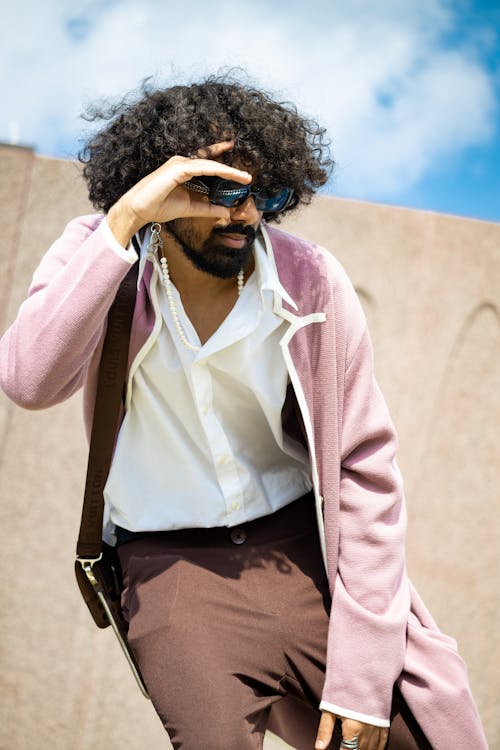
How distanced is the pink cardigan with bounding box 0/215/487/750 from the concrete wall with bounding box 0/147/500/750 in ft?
5.85

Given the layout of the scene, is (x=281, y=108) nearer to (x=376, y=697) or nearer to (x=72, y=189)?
(x=376, y=697)

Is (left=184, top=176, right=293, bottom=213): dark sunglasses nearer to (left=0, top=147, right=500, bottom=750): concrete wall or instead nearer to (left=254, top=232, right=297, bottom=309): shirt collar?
(left=254, top=232, right=297, bottom=309): shirt collar

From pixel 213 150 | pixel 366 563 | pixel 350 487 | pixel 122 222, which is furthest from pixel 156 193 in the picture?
pixel 366 563

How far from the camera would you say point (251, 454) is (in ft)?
6.44

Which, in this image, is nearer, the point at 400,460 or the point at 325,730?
the point at 325,730

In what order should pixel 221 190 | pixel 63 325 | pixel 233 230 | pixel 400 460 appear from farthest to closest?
pixel 400 460 < pixel 233 230 < pixel 221 190 < pixel 63 325

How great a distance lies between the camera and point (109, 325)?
1.86 metres

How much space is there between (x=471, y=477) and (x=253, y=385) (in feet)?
8.05

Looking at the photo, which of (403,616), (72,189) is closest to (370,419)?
(403,616)

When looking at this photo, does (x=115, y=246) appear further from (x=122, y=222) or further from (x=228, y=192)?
(x=228, y=192)

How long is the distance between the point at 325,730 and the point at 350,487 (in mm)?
529

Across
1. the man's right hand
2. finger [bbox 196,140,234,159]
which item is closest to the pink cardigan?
the man's right hand

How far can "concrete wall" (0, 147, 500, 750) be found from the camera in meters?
3.64

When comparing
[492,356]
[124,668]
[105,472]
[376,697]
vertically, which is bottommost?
[124,668]
